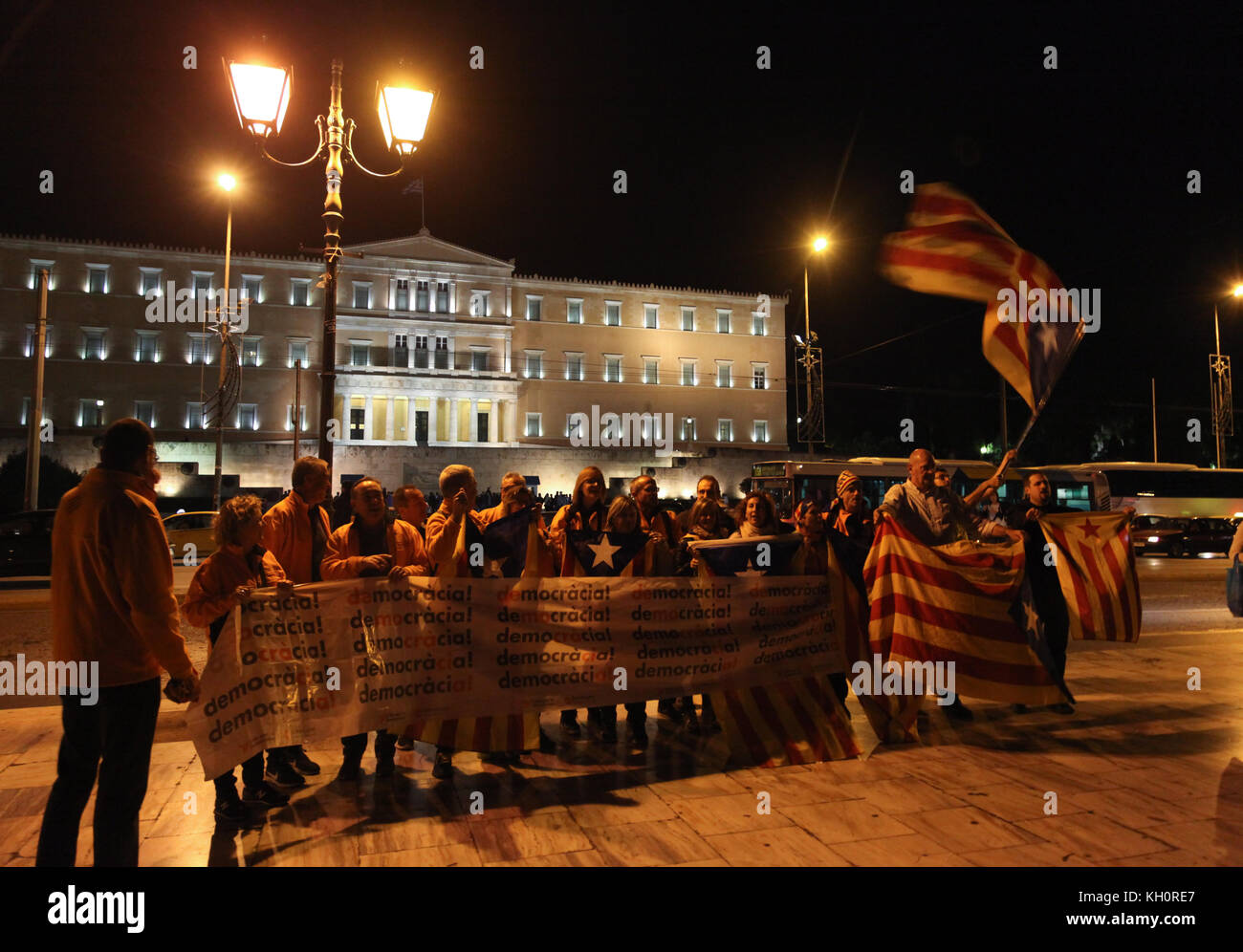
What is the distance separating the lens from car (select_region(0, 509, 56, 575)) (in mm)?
15195

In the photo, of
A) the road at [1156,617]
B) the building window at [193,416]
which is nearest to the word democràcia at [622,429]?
the building window at [193,416]

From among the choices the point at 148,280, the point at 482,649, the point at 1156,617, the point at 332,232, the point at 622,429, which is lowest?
the point at 1156,617

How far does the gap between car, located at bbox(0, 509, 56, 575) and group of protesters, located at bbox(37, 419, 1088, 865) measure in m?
13.8

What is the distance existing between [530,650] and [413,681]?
70 centimetres

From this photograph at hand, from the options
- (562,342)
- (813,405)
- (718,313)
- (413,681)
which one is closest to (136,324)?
(562,342)

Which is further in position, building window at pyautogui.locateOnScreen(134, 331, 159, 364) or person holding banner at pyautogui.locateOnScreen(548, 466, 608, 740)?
building window at pyautogui.locateOnScreen(134, 331, 159, 364)

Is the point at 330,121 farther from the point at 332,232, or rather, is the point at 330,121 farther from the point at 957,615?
the point at 957,615

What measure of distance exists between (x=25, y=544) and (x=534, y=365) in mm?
39583

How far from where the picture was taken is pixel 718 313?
187 feet

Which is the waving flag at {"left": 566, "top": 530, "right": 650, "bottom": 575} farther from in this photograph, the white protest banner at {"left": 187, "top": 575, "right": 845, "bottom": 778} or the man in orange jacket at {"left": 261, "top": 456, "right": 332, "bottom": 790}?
the man in orange jacket at {"left": 261, "top": 456, "right": 332, "bottom": 790}

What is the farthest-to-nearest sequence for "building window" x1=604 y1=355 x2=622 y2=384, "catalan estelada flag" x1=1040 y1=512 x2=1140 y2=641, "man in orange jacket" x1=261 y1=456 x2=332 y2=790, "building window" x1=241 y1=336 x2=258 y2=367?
"building window" x1=604 y1=355 x2=622 y2=384 < "building window" x1=241 y1=336 x2=258 y2=367 < "catalan estelada flag" x1=1040 y1=512 x2=1140 y2=641 < "man in orange jacket" x1=261 y1=456 x2=332 y2=790

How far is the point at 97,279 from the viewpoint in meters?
46.2

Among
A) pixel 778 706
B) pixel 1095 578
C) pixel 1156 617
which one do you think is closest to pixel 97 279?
pixel 778 706

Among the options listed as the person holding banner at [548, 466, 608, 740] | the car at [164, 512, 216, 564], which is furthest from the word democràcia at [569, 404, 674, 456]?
the person holding banner at [548, 466, 608, 740]
